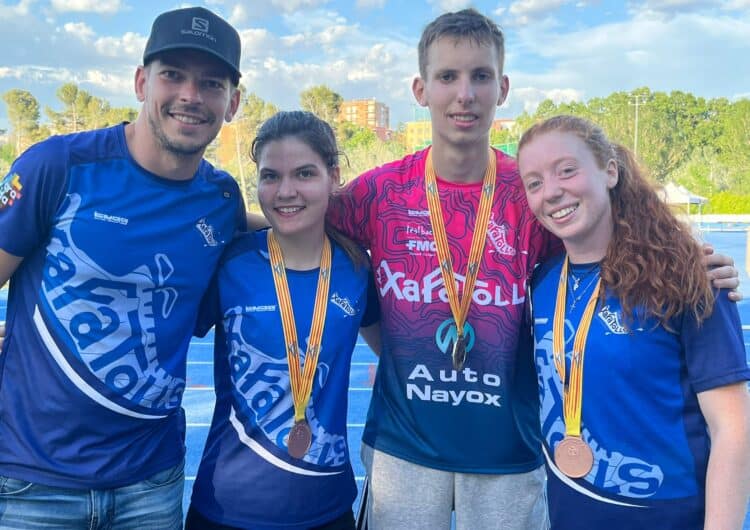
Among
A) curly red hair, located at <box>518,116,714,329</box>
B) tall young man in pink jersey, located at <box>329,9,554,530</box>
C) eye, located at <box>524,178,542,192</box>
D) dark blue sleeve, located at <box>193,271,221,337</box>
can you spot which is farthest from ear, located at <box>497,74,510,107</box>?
dark blue sleeve, located at <box>193,271,221,337</box>

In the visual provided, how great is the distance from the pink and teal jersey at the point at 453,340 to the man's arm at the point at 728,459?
67cm

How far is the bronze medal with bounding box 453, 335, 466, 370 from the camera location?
2.25 metres

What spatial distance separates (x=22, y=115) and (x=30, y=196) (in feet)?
179

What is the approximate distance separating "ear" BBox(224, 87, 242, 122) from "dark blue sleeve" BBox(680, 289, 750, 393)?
1636mm

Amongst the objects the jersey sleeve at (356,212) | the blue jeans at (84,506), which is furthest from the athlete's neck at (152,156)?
the blue jeans at (84,506)

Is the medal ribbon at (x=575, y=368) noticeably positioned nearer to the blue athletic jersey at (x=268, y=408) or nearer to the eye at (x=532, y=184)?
the eye at (x=532, y=184)

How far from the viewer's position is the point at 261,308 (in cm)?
216

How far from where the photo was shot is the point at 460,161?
2369mm

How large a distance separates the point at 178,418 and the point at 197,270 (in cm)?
55

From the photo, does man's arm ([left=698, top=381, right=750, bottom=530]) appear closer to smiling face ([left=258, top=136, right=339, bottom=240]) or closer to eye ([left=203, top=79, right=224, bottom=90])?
smiling face ([left=258, top=136, right=339, bottom=240])

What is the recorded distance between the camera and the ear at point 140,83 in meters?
2.22

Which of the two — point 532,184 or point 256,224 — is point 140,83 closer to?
point 256,224

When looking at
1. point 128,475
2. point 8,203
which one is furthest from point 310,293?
point 8,203

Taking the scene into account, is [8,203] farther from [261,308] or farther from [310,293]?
[310,293]
